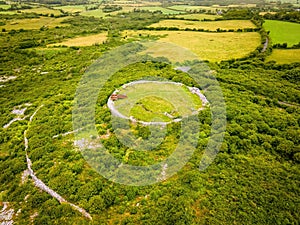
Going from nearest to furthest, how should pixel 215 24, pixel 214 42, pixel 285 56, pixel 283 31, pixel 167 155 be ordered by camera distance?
1. pixel 167 155
2. pixel 285 56
3. pixel 214 42
4. pixel 283 31
5. pixel 215 24

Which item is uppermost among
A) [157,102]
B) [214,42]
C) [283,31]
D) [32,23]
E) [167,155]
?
[283,31]

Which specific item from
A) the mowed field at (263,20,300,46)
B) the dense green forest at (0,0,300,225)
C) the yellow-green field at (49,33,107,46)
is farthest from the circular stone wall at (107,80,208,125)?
the yellow-green field at (49,33,107,46)

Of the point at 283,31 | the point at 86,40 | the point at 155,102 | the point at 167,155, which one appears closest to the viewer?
the point at 167,155

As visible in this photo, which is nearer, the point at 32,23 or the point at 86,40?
the point at 86,40

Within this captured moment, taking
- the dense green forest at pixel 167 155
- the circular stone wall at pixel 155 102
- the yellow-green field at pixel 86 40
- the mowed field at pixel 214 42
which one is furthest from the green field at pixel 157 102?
the yellow-green field at pixel 86 40

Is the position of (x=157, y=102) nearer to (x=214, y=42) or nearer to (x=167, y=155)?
(x=167, y=155)

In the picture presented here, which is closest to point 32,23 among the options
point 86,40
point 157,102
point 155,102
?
point 86,40

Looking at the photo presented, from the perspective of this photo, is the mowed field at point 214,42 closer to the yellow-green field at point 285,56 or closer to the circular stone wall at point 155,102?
the yellow-green field at point 285,56
